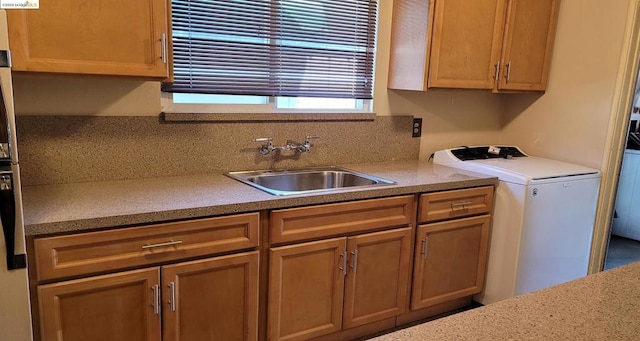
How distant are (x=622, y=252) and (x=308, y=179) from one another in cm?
288

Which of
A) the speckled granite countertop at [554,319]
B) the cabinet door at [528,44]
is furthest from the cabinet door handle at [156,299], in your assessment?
the cabinet door at [528,44]

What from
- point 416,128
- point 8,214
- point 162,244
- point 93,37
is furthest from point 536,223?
point 8,214

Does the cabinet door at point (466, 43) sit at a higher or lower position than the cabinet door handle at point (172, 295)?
higher

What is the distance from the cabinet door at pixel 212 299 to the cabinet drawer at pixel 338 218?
169mm

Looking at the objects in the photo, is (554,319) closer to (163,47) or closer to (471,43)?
(163,47)

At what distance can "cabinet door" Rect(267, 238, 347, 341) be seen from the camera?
2.05 metres

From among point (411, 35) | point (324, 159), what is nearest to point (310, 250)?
point (324, 159)

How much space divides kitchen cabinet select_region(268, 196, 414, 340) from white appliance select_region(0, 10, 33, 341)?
34.9 inches

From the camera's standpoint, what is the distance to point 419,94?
3.02 metres

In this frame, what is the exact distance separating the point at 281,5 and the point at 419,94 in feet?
3.45

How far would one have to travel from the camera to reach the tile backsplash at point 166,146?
6.61ft

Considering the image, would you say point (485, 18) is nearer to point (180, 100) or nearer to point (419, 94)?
point (419, 94)

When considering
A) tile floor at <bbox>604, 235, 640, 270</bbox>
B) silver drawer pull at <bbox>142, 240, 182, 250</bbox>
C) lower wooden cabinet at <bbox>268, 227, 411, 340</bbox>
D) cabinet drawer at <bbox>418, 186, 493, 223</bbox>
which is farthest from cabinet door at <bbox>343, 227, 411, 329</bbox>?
tile floor at <bbox>604, 235, 640, 270</bbox>

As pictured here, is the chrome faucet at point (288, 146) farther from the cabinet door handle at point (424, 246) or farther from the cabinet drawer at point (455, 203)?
the cabinet door handle at point (424, 246)
